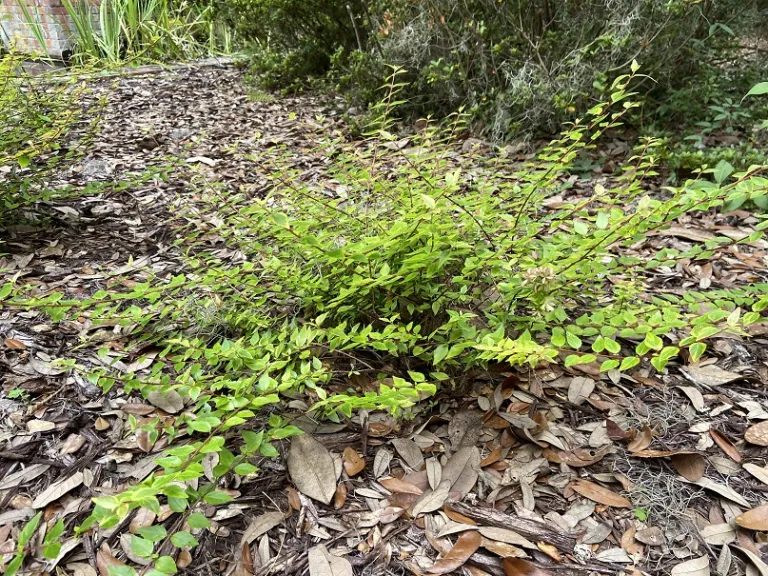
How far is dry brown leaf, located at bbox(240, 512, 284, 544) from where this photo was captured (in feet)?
4.57

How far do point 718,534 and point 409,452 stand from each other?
0.84 metres

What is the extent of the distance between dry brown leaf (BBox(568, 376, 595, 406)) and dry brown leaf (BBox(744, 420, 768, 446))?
46 centimetres

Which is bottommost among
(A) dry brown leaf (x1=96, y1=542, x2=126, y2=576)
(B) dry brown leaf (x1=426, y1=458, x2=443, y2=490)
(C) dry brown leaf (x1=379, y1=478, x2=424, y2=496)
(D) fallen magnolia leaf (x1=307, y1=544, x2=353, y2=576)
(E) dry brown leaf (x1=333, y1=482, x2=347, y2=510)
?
(B) dry brown leaf (x1=426, y1=458, x2=443, y2=490)

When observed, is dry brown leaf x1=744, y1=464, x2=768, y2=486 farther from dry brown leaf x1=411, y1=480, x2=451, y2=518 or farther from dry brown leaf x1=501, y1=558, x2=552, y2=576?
dry brown leaf x1=411, y1=480, x2=451, y2=518

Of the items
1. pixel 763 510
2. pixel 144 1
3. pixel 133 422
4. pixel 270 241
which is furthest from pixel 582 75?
pixel 144 1

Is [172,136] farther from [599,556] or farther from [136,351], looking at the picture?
[599,556]

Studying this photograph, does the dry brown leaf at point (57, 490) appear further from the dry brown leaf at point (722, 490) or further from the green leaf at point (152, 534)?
the dry brown leaf at point (722, 490)

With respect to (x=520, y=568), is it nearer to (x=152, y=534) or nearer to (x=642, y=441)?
(x=642, y=441)

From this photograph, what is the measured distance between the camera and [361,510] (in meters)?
1.47

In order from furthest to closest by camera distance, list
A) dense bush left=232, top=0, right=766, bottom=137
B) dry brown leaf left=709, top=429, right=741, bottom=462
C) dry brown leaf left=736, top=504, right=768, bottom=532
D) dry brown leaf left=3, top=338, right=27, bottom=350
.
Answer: dense bush left=232, top=0, right=766, bottom=137, dry brown leaf left=3, top=338, right=27, bottom=350, dry brown leaf left=709, top=429, right=741, bottom=462, dry brown leaf left=736, top=504, right=768, bottom=532

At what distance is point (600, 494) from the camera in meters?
1.49

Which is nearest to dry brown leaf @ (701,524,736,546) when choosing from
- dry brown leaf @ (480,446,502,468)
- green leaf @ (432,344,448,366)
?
dry brown leaf @ (480,446,502,468)

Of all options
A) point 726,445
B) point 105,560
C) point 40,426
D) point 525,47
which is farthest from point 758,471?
point 525,47

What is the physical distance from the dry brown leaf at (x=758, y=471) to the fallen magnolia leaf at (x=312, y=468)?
1209 millimetres
